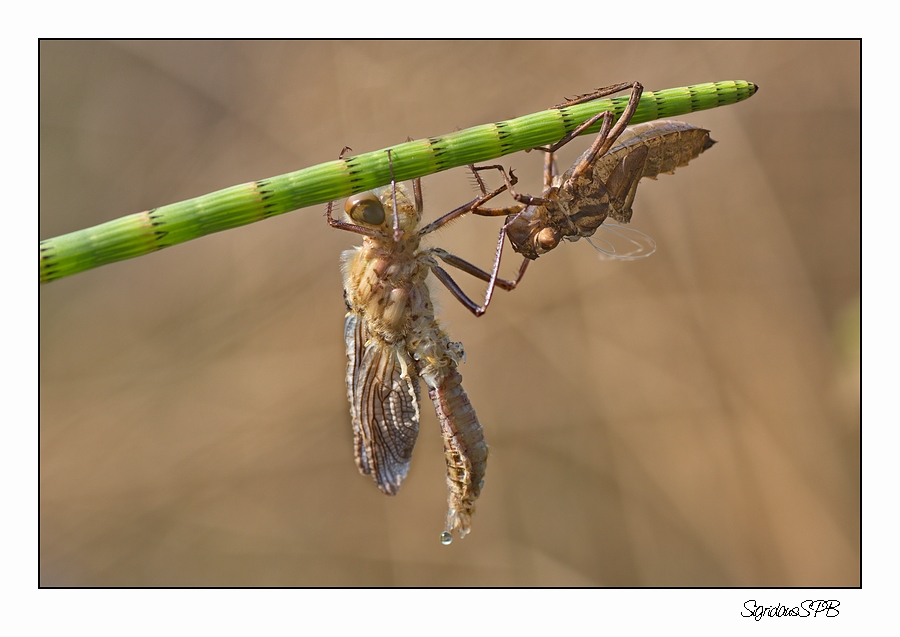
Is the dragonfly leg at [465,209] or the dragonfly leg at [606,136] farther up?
the dragonfly leg at [606,136]

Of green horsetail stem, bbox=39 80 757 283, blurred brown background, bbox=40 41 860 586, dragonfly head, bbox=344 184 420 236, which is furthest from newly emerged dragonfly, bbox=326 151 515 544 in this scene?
blurred brown background, bbox=40 41 860 586

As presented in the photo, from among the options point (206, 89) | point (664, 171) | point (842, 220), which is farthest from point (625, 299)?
point (206, 89)

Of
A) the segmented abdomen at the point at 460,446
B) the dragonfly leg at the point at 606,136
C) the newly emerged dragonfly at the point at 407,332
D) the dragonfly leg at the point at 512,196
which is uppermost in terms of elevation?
the dragonfly leg at the point at 606,136

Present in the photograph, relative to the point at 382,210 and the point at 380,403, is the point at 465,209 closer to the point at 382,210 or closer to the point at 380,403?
the point at 382,210

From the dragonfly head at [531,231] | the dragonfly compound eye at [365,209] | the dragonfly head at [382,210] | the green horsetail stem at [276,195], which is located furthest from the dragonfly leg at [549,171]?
the green horsetail stem at [276,195]

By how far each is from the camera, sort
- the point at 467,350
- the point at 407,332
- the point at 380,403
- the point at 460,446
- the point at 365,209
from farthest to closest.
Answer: the point at 467,350
the point at 380,403
the point at 407,332
the point at 460,446
the point at 365,209

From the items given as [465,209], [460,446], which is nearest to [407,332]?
[460,446]

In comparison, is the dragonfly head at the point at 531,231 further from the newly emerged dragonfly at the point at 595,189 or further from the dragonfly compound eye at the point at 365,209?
the dragonfly compound eye at the point at 365,209
